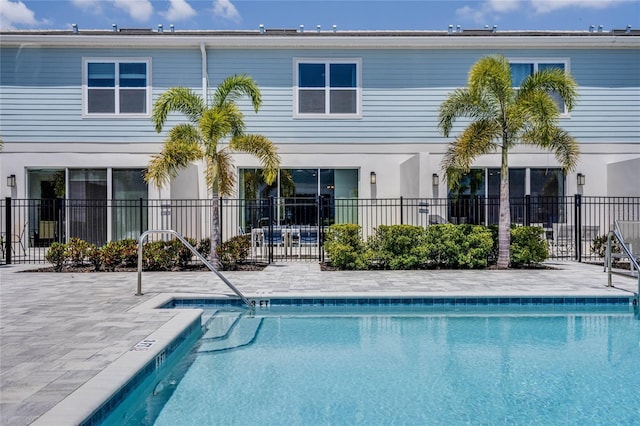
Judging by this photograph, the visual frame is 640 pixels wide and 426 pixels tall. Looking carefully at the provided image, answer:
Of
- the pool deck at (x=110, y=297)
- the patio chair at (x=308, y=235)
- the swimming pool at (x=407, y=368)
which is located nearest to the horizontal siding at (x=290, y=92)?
the patio chair at (x=308, y=235)

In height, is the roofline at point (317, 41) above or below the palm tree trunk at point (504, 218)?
above

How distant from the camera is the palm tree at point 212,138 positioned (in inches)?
436

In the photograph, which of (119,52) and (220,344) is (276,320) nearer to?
(220,344)

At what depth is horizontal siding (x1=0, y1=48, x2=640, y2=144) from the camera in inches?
596

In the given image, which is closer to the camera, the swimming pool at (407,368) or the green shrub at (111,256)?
the swimming pool at (407,368)

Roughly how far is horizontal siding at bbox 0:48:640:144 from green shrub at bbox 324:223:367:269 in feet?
14.3

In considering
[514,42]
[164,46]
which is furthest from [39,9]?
[514,42]

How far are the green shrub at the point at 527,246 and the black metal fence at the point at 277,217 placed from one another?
8.55 feet

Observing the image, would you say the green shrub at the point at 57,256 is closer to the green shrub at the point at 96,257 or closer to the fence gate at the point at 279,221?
the green shrub at the point at 96,257

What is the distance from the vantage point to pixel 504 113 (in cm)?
1149

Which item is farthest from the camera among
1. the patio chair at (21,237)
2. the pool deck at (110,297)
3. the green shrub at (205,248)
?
the patio chair at (21,237)

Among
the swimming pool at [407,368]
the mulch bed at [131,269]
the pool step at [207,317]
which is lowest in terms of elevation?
the swimming pool at [407,368]

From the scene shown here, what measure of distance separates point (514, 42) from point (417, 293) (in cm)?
989

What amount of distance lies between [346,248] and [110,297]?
5228 millimetres
